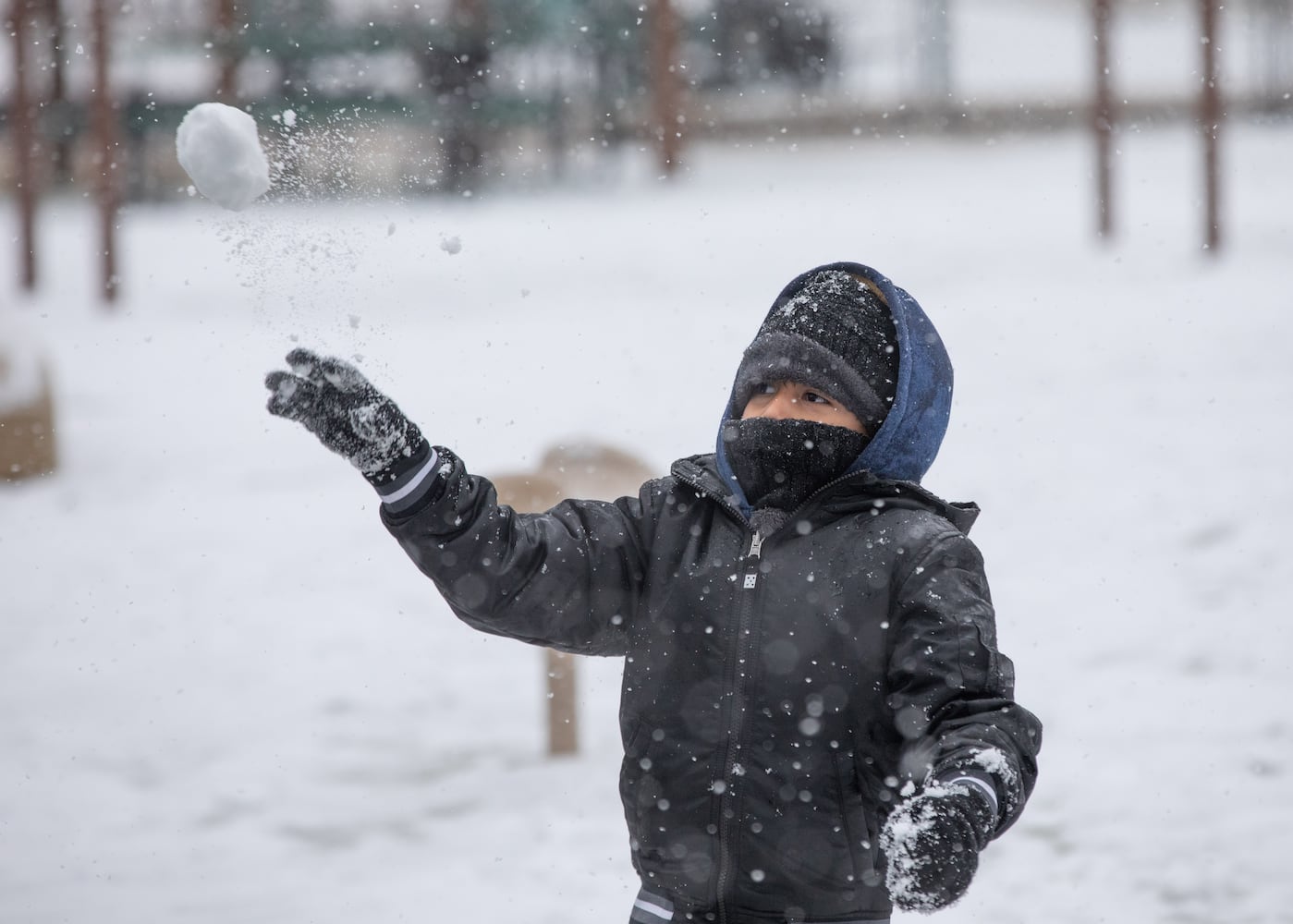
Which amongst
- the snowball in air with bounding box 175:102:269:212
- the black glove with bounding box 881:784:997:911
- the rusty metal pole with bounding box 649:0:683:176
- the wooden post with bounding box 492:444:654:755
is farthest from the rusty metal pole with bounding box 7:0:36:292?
the black glove with bounding box 881:784:997:911

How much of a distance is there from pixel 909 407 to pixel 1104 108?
343 inches

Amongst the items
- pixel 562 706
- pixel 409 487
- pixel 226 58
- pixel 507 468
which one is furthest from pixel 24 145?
pixel 409 487

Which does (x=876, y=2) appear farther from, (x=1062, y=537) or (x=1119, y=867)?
(x=1119, y=867)

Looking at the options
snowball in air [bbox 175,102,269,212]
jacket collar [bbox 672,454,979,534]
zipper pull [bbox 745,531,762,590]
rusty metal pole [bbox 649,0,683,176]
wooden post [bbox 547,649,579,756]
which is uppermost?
rusty metal pole [bbox 649,0,683,176]

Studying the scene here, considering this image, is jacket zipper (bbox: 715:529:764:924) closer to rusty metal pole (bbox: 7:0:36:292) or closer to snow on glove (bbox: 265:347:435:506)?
snow on glove (bbox: 265:347:435:506)

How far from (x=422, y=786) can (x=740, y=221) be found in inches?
309

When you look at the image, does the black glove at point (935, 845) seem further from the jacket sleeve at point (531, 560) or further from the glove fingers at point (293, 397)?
the glove fingers at point (293, 397)

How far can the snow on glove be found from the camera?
2.04m

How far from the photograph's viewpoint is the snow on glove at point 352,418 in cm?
204

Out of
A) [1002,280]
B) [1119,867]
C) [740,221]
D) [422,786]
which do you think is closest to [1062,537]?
[1119,867]

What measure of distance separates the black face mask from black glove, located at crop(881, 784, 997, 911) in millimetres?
541

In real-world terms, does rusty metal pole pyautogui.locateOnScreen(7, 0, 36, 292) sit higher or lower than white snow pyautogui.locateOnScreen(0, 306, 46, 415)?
higher

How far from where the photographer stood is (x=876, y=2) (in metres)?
23.3

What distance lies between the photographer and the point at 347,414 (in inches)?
80.1
